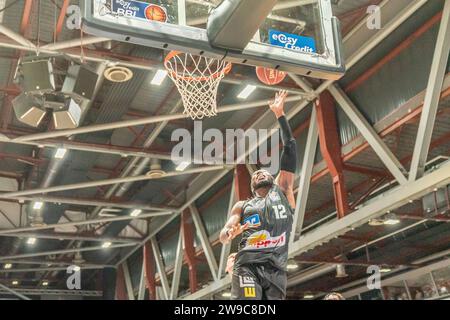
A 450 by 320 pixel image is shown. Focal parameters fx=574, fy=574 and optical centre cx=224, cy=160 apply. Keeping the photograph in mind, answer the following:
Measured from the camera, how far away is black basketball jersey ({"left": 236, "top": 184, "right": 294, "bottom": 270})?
5441 mm

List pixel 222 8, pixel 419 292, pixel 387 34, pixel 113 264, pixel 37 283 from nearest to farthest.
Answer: pixel 222 8, pixel 387 34, pixel 419 292, pixel 113 264, pixel 37 283

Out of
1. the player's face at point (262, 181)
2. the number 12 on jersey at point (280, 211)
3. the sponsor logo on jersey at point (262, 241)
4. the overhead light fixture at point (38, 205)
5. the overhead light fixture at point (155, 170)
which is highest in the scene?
the overhead light fixture at point (155, 170)

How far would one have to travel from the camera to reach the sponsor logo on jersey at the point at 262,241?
546cm

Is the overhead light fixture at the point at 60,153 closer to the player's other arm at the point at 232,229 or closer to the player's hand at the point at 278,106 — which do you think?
the player's hand at the point at 278,106

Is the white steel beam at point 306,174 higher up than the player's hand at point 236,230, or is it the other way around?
the white steel beam at point 306,174

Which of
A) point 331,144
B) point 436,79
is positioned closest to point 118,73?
point 331,144

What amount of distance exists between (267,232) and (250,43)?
132 inches

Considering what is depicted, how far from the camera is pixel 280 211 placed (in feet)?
18.4

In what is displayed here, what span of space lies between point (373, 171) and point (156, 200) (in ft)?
35.5

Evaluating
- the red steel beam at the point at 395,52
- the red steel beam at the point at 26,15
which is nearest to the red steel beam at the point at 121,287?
the red steel beam at the point at 395,52

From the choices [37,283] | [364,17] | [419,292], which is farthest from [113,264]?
[364,17]

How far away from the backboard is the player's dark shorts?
3338 mm
